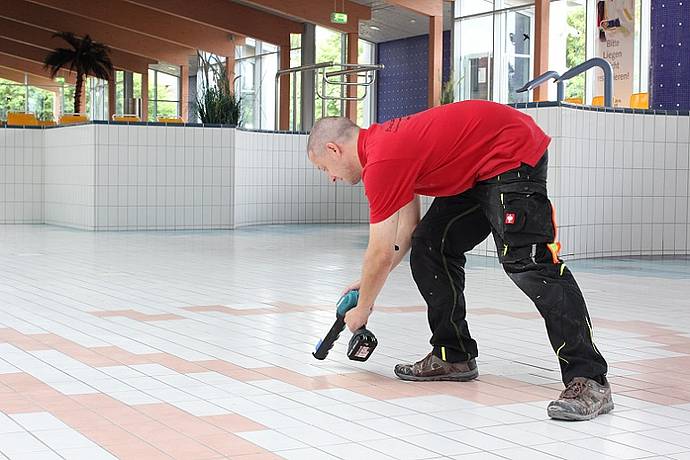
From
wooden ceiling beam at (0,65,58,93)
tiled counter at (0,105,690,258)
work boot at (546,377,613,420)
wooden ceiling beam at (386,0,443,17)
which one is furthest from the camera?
wooden ceiling beam at (0,65,58,93)

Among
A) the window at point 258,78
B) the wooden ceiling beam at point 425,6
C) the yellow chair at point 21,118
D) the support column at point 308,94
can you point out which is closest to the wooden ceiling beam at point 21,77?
the window at point 258,78

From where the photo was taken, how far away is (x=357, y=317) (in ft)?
11.8

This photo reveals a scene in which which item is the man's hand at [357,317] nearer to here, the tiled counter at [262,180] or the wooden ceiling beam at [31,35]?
the tiled counter at [262,180]

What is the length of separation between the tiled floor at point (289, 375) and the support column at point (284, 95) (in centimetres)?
1384

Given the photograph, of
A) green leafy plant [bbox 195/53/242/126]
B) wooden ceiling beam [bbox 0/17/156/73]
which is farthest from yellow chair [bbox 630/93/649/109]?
wooden ceiling beam [bbox 0/17/156/73]

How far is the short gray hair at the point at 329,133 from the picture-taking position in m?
3.51

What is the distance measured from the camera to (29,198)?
50.9 feet

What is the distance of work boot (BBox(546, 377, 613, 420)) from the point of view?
324 cm

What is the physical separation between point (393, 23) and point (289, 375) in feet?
73.9

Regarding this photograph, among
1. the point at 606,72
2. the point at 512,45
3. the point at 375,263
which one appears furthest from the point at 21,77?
the point at 375,263

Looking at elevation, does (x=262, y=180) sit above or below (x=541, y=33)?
below

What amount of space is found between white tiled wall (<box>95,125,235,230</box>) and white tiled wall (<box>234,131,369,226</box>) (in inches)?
12.6

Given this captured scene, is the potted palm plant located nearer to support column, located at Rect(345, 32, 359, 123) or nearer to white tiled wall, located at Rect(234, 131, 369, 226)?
support column, located at Rect(345, 32, 359, 123)

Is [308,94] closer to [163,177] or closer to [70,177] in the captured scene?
[70,177]
